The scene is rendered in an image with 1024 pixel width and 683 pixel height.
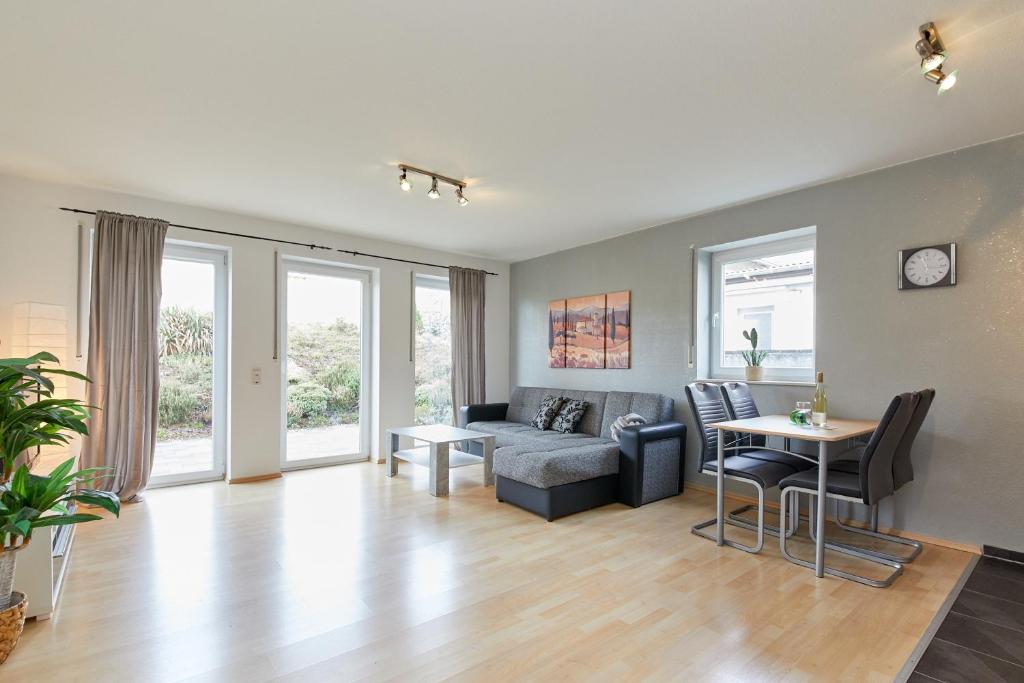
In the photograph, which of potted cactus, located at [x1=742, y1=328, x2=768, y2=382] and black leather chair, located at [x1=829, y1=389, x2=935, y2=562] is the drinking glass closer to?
black leather chair, located at [x1=829, y1=389, x2=935, y2=562]

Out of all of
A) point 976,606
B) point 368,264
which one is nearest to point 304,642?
point 976,606

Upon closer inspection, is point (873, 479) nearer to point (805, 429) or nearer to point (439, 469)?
point (805, 429)

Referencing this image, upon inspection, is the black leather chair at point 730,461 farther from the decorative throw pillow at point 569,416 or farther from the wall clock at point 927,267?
the decorative throw pillow at point 569,416

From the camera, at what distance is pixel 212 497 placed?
402 centimetres

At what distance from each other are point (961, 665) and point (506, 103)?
309 cm

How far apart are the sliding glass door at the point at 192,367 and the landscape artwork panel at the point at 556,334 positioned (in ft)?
11.3

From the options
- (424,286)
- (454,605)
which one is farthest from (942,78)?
(424,286)

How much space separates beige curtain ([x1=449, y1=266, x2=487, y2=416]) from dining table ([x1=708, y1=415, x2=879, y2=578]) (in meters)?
3.42

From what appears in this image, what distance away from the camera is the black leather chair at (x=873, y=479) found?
2439 millimetres

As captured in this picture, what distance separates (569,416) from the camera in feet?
16.2

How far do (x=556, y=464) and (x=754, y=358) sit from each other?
187 centimetres

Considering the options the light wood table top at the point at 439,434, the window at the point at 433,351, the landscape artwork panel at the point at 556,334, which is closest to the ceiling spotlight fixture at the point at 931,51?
the light wood table top at the point at 439,434

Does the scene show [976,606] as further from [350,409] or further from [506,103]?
[350,409]

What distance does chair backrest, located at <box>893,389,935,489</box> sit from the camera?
105 inches
